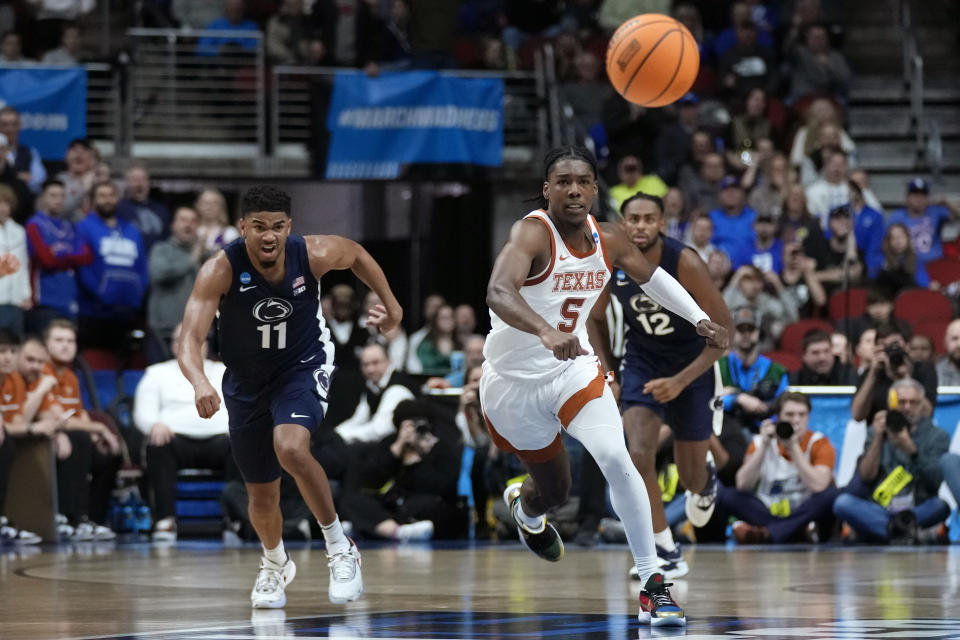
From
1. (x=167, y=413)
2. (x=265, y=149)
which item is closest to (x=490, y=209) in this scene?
(x=265, y=149)

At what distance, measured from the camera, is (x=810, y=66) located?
19844 mm

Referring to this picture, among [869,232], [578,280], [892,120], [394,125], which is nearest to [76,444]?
[394,125]

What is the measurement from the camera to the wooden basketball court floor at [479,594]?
24.1 feet

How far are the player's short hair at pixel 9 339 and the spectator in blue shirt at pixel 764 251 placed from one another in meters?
7.00

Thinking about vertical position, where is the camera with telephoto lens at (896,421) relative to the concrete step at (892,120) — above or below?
below

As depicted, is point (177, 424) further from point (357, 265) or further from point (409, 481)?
point (357, 265)

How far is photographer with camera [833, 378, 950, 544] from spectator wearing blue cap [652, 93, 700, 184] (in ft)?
18.0

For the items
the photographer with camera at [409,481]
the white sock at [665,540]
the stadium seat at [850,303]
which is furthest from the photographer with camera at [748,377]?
the white sock at [665,540]

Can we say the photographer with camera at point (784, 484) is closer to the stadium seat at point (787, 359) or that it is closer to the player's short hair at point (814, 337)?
the player's short hair at point (814, 337)

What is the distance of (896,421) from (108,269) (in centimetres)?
732

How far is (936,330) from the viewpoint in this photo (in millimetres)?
15203

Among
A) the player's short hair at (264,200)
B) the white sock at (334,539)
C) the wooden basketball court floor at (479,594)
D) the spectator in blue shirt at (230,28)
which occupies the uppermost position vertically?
the spectator in blue shirt at (230,28)

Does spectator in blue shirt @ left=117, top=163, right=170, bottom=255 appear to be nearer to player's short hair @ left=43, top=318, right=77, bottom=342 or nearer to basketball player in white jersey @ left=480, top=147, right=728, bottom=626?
player's short hair @ left=43, top=318, right=77, bottom=342

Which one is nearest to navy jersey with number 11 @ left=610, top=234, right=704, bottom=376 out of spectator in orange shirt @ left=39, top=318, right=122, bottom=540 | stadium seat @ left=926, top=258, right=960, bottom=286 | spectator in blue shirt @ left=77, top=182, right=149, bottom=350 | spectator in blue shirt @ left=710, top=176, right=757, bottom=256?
spectator in orange shirt @ left=39, top=318, right=122, bottom=540
